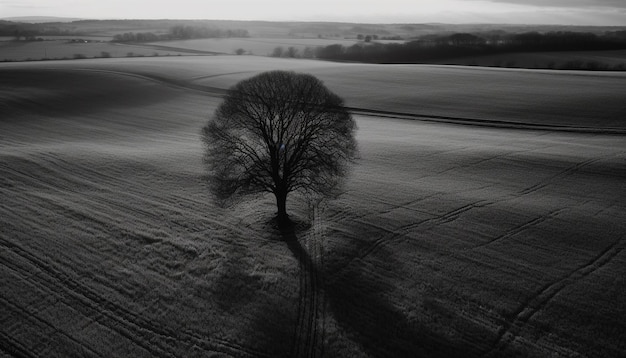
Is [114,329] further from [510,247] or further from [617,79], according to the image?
[617,79]


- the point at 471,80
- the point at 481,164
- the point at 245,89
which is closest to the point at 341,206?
the point at 245,89

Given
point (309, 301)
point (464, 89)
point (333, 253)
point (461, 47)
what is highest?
point (461, 47)

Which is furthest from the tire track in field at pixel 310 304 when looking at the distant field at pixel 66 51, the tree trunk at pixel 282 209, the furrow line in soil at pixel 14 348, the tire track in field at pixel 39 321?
the distant field at pixel 66 51

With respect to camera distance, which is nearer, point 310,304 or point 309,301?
point 310,304

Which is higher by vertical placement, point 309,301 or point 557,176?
point 557,176

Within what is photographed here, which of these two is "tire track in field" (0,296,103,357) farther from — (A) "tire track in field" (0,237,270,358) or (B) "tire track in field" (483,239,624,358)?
(B) "tire track in field" (483,239,624,358)

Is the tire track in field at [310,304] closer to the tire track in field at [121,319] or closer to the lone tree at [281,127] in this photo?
the tire track in field at [121,319]

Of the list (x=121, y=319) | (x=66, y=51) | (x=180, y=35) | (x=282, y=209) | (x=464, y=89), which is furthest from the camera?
(x=180, y=35)

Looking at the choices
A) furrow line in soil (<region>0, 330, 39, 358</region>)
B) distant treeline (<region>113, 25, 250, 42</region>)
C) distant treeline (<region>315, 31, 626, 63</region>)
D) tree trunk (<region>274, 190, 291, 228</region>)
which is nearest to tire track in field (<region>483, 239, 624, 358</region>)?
tree trunk (<region>274, 190, 291, 228</region>)

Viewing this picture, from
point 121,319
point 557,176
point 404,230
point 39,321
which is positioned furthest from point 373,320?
point 557,176

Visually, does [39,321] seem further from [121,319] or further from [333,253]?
[333,253]
